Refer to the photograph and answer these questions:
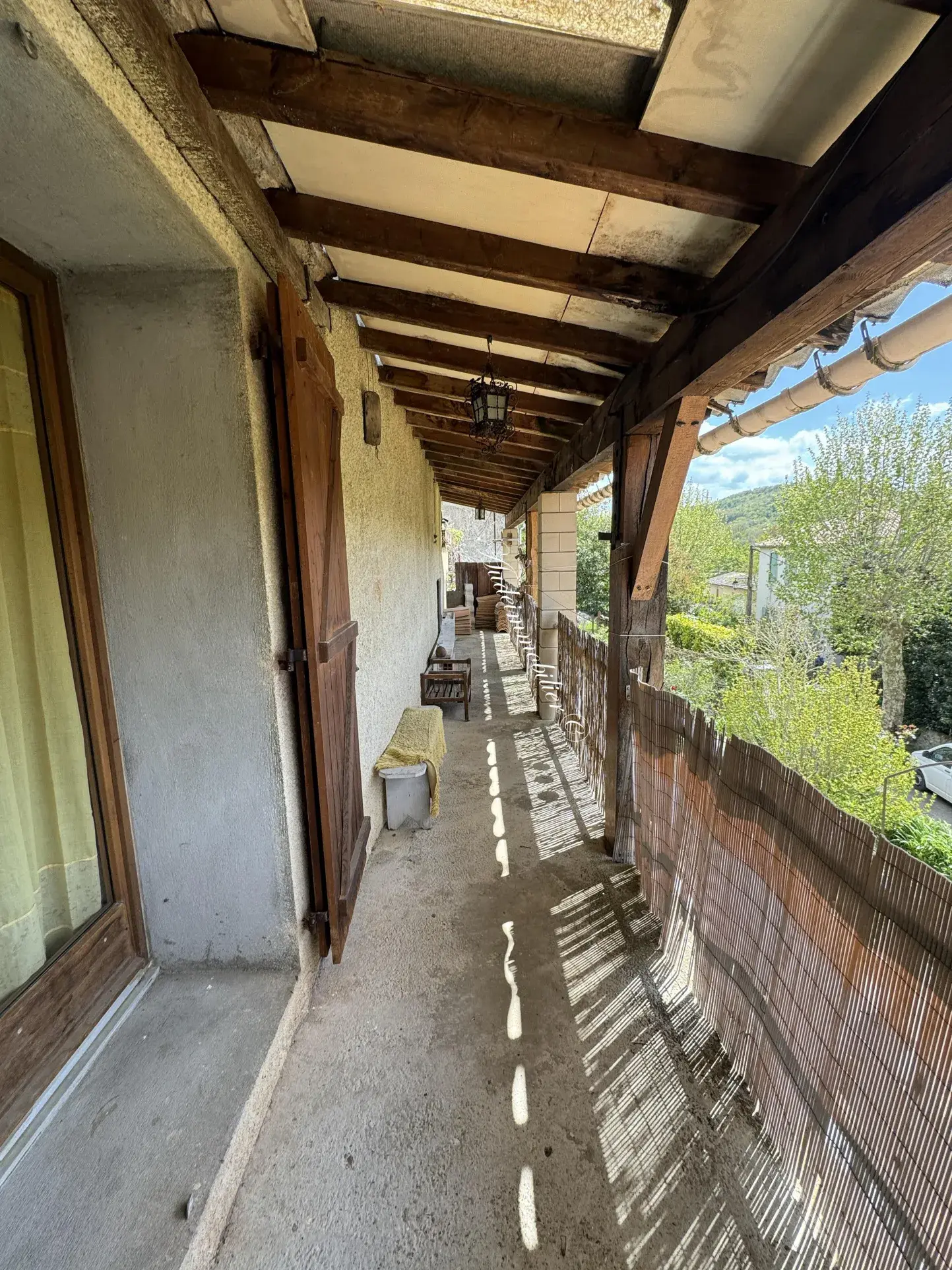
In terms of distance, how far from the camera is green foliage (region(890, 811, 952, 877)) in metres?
5.61

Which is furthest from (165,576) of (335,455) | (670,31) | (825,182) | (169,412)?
(825,182)

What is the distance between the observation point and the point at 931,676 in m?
12.6

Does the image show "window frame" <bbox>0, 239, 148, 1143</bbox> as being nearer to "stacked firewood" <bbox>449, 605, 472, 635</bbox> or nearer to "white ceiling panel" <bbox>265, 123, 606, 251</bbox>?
"white ceiling panel" <bbox>265, 123, 606, 251</bbox>

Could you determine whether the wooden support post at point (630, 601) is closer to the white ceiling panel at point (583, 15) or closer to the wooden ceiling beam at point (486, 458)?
the white ceiling panel at point (583, 15)

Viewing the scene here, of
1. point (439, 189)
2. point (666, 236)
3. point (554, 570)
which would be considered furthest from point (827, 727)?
point (439, 189)

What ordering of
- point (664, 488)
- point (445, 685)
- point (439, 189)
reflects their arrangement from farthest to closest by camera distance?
1. point (445, 685)
2. point (664, 488)
3. point (439, 189)

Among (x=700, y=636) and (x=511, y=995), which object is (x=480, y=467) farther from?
(x=700, y=636)

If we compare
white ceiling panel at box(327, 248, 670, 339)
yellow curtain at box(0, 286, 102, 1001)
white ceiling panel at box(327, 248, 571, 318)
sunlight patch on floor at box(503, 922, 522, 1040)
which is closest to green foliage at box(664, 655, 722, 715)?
sunlight patch on floor at box(503, 922, 522, 1040)

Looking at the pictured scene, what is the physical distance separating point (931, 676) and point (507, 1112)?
1592 centimetres

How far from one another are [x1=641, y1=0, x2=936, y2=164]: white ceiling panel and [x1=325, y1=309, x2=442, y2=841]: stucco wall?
6.12 feet

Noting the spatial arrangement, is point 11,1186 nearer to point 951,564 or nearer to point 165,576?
point 165,576

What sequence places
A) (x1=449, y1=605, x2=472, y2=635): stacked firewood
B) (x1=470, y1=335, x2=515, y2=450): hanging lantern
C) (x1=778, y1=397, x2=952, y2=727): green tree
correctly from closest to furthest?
(x1=470, y1=335, x2=515, y2=450): hanging lantern
(x1=778, y1=397, x2=952, y2=727): green tree
(x1=449, y1=605, x2=472, y2=635): stacked firewood

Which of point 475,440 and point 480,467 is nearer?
point 475,440

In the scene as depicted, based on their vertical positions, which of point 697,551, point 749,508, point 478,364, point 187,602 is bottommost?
point 187,602
